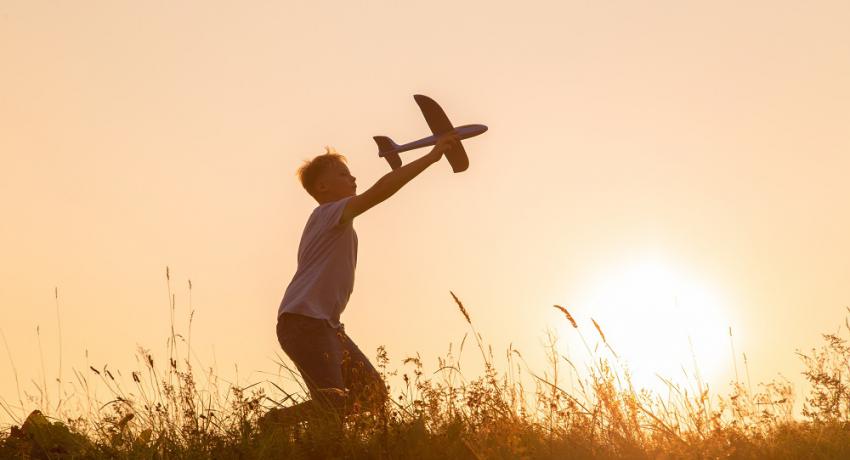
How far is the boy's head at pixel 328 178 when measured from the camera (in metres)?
6.68

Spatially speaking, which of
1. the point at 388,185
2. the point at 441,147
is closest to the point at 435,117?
the point at 441,147

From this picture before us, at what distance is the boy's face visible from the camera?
667 cm

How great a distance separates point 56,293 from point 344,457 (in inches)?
131

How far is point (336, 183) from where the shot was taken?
6.67 metres

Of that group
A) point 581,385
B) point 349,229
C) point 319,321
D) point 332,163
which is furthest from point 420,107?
point 581,385

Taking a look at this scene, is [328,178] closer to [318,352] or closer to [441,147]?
[441,147]

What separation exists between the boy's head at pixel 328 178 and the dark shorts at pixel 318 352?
1069 millimetres

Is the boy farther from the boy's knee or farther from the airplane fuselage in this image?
the airplane fuselage

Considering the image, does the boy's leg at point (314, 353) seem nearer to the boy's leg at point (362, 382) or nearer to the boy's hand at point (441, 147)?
the boy's leg at point (362, 382)

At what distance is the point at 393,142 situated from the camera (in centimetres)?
853

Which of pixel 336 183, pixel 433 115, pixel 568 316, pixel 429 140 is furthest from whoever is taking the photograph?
pixel 429 140

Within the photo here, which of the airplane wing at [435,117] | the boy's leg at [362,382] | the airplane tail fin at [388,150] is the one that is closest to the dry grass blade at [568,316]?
the boy's leg at [362,382]

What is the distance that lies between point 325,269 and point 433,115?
1786 millimetres

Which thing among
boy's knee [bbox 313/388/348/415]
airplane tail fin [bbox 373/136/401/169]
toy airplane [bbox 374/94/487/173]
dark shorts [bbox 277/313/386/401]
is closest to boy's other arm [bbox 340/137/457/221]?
dark shorts [bbox 277/313/386/401]
